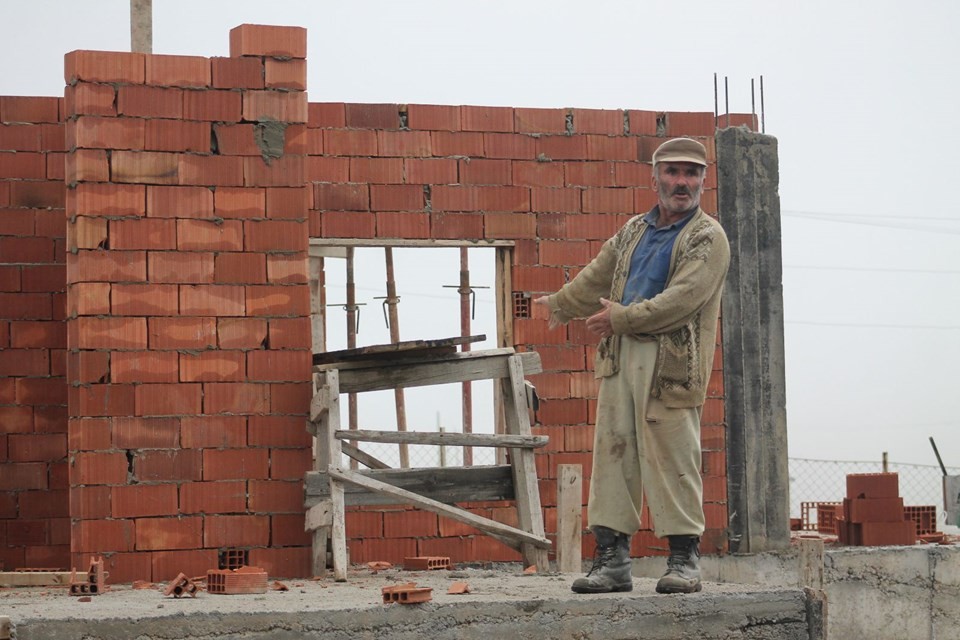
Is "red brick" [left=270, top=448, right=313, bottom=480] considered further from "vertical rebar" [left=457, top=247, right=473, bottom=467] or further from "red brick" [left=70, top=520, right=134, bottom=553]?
"vertical rebar" [left=457, top=247, right=473, bottom=467]

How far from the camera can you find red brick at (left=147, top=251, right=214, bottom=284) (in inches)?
341

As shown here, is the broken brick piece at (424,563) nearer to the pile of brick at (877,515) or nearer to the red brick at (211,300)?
the red brick at (211,300)

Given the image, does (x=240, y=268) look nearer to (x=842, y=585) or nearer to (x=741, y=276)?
(x=741, y=276)

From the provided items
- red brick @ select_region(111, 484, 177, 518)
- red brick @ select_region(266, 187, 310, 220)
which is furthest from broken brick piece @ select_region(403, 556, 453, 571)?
red brick @ select_region(266, 187, 310, 220)

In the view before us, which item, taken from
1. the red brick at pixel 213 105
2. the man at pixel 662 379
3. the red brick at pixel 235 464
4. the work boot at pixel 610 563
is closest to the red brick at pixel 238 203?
the red brick at pixel 213 105

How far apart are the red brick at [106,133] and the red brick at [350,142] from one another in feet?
6.53

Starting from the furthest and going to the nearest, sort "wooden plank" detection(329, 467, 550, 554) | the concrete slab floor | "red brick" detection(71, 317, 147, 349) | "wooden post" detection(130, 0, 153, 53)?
"wooden post" detection(130, 0, 153, 53)
"red brick" detection(71, 317, 147, 349)
"wooden plank" detection(329, 467, 550, 554)
the concrete slab floor

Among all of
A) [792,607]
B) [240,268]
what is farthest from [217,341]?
[792,607]

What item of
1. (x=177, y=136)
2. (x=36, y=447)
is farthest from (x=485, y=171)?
(x=36, y=447)

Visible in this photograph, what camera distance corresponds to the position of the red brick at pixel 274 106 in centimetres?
890

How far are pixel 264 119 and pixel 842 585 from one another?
6.01 metres

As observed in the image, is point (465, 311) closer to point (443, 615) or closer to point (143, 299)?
point (143, 299)

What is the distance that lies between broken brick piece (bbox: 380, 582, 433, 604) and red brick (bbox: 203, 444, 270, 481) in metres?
2.86

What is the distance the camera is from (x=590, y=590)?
6.43 metres
